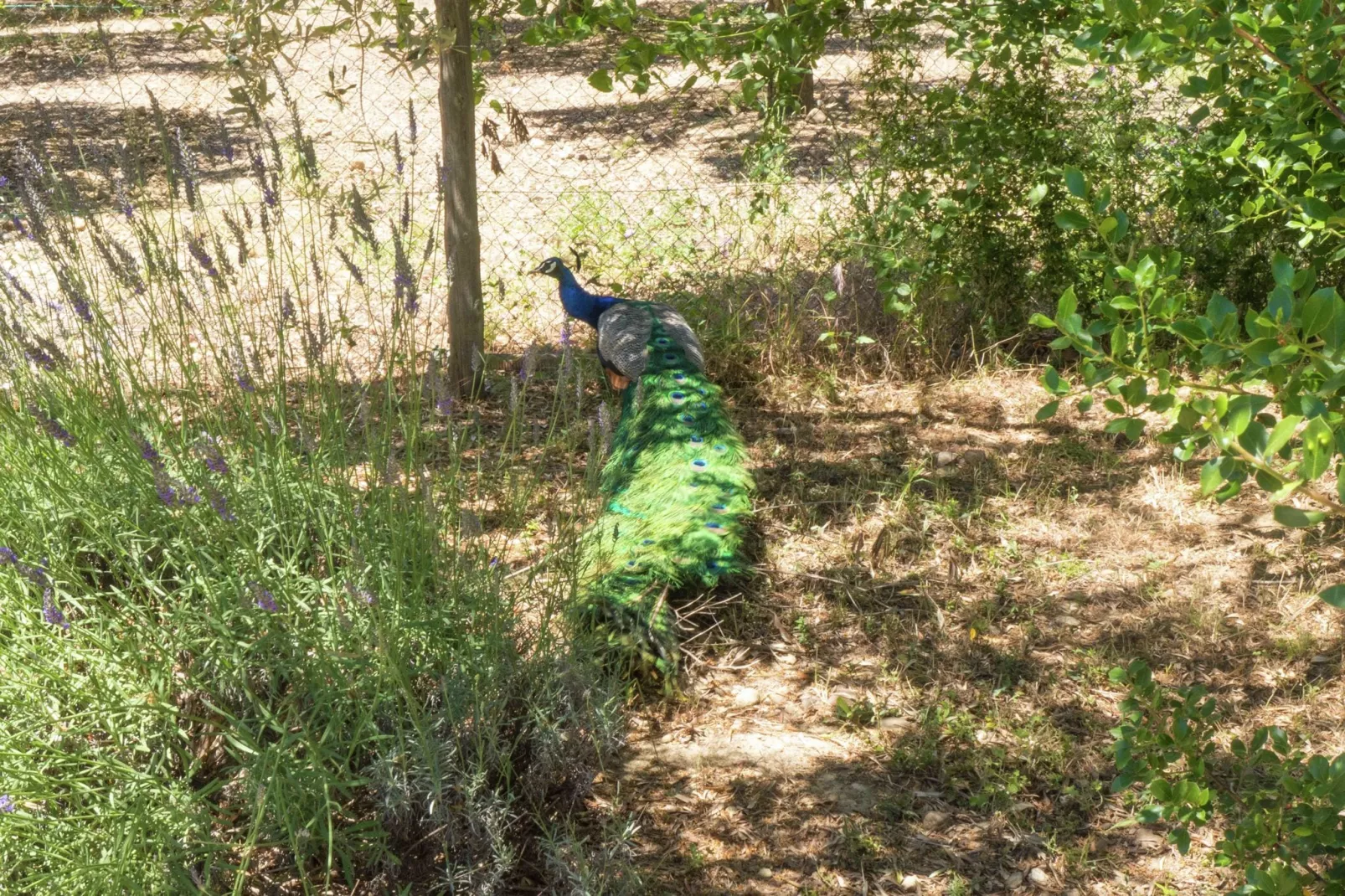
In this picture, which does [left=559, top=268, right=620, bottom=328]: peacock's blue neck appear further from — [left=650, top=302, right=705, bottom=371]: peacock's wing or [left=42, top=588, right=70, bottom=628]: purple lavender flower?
[left=42, top=588, right=70, bottom=628]: purple lavender flower

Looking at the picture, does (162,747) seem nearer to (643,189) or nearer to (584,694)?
(584,694)

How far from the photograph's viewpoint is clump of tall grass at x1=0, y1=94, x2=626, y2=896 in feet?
7.55

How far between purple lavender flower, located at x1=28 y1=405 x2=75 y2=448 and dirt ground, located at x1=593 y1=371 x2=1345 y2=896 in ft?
5.27

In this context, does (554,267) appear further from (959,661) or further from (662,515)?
(959,661)

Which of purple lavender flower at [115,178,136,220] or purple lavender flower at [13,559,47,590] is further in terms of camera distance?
purple lavender flower at [115,178,136,220]

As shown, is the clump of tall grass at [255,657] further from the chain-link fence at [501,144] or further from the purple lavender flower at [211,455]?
the chain-link fence at [501,144]

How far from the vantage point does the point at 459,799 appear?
2600mm

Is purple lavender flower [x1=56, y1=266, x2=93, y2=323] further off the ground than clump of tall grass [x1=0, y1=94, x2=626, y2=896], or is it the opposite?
purple lavender flower [x1=56, y1=266, x2=93, y2=323]

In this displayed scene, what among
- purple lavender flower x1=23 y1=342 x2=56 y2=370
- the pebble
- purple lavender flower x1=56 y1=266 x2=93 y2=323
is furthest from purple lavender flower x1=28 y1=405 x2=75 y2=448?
the pebble

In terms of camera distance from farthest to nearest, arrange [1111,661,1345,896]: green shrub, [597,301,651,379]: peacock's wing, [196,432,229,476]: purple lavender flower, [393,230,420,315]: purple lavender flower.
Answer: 1. [597,301,651,379]: peacock's wing
2. [393,230,420,315]: purple lavender flower
3. [196,432,229,476]: purple lavender flower
4. [1111,661,1345,896]: green shrub

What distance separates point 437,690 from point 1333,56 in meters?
2.20

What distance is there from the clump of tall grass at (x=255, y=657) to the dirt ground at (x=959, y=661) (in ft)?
1.43

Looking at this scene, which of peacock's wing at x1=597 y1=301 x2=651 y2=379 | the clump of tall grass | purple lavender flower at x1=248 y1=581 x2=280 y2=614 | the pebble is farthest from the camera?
peacock's wing at x1=597 y1=301 x2=651 y2=379

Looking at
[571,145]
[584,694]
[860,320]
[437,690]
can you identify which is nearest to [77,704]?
[437,690]
